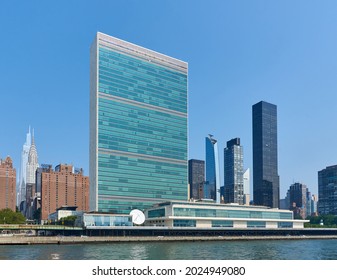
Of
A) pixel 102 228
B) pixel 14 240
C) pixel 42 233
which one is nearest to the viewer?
pixel 14 240

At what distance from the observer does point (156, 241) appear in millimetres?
156250

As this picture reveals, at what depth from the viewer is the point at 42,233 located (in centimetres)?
18675
